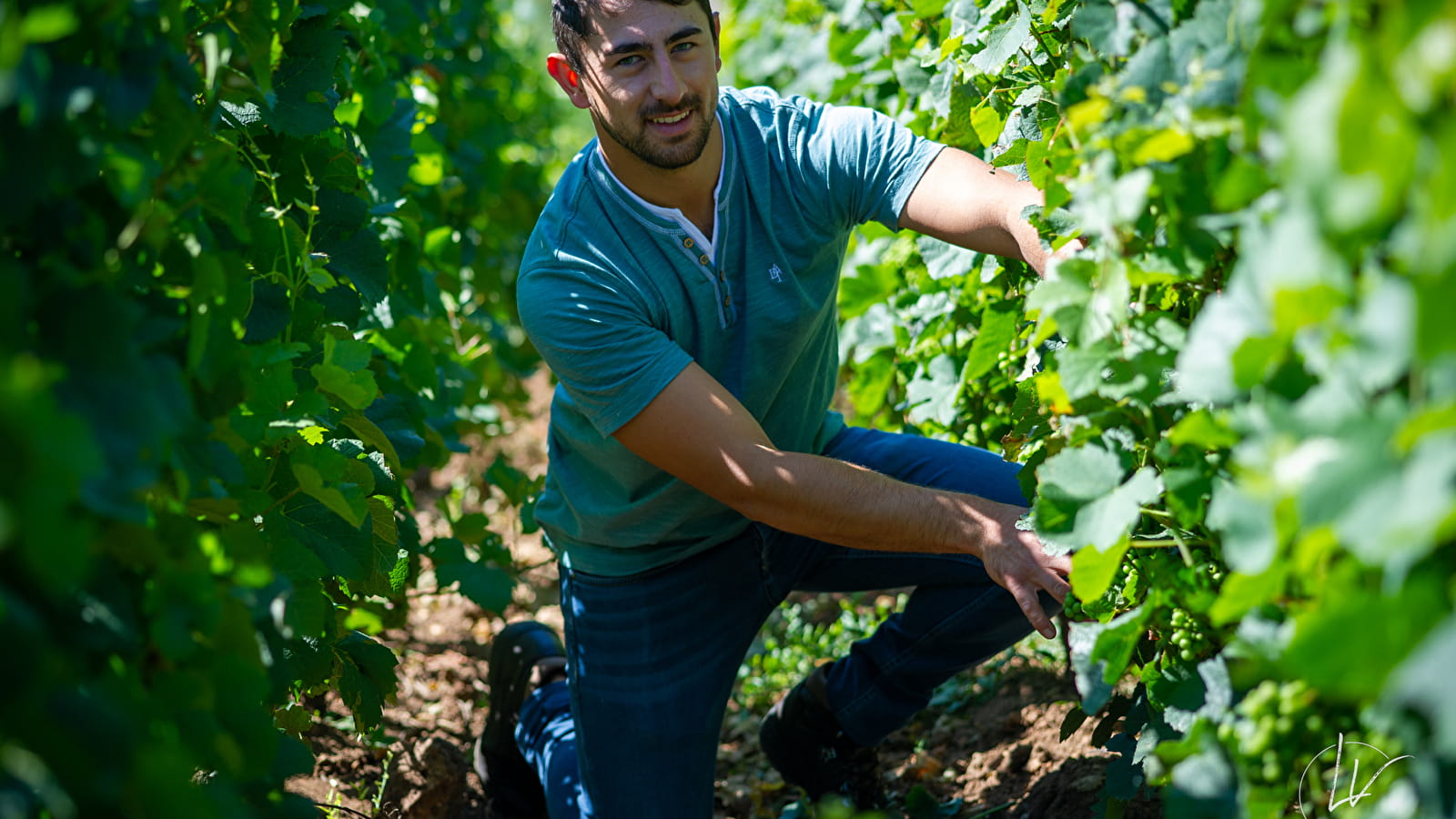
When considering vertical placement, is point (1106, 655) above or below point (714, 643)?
above

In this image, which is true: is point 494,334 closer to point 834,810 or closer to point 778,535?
point 778,535

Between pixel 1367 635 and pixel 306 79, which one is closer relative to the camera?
pixel 1367 635

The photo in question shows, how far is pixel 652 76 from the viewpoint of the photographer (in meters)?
2.45

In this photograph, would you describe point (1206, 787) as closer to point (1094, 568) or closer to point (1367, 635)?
point (1094, 568)

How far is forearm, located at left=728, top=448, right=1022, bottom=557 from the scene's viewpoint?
2059mm

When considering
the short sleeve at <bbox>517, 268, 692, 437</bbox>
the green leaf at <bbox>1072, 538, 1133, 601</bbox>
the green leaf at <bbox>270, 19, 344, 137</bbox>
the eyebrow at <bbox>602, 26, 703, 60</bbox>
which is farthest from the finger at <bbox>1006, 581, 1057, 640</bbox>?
the green leaf at <bbox>270, 19, 344, 137</bbox>

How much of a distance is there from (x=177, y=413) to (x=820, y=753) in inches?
75.3

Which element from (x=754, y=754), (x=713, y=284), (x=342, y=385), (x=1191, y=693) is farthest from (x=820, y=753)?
(x=342, y=385)

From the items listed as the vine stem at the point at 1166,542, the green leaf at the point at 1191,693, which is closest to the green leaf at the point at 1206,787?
the green leaf at the point at 1191,693

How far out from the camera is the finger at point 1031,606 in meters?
1.91

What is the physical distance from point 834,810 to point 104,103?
3.17 ft

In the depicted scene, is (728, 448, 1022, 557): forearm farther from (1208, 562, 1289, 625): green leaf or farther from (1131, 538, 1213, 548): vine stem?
(1208, 562, 1289, 625): green leaf

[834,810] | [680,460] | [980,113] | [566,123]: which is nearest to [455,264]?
[680,460]

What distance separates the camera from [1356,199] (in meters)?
0.88
